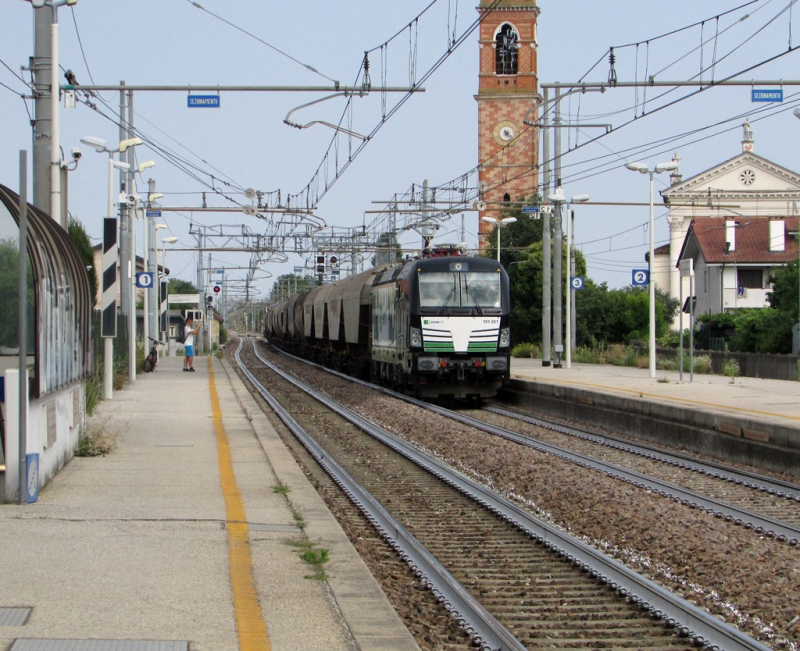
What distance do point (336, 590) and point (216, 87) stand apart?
14015 millimetres

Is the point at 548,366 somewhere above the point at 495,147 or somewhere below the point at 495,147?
below

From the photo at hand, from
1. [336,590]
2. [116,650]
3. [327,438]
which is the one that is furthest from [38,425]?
[327,438]

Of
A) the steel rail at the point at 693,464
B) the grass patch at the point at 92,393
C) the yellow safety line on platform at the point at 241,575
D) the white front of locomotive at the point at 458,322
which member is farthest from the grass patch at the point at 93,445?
the white front of locomotive at the point at 458,322

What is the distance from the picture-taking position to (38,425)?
8.93 meters

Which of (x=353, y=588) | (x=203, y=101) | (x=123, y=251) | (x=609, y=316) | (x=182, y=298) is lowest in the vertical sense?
(x=353, y=588)

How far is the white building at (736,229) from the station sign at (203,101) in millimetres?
33076

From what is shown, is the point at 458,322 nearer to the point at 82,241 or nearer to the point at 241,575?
the point at 82,241

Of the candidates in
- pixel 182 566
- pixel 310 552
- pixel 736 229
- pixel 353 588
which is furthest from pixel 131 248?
pixel 736 229

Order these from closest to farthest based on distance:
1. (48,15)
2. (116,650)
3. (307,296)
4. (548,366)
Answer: (116,650), (48,15), (548,366), (307,296)

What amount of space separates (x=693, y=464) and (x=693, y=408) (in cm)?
267

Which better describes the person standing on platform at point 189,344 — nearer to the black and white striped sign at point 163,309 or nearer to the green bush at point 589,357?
the black and white striped sign at point 163,309

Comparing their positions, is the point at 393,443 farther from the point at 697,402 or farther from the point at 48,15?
the point at 48,15

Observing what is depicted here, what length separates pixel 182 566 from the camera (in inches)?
258

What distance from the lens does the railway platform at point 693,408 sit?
45.8ft
